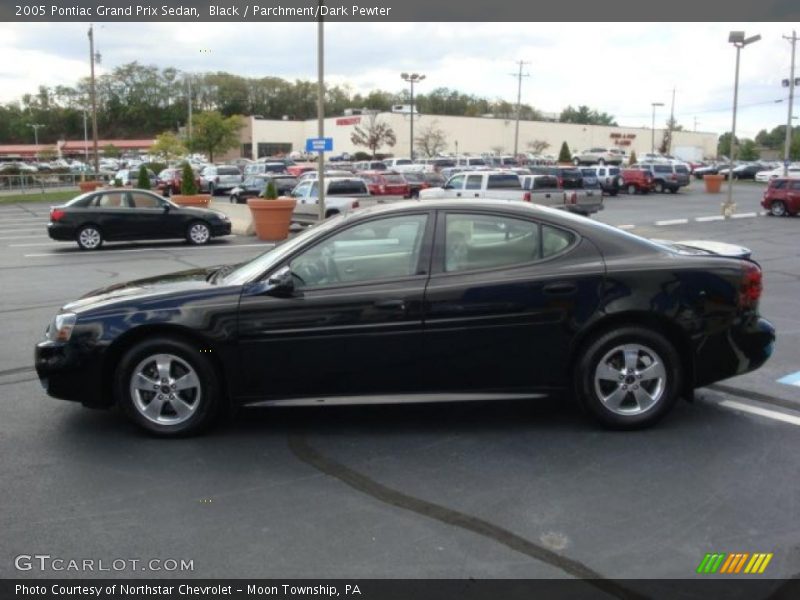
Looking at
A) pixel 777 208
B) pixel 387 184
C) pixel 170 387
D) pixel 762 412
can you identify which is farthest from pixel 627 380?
pixel 387 184

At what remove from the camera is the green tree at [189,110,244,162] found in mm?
64188

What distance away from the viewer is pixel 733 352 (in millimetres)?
5441

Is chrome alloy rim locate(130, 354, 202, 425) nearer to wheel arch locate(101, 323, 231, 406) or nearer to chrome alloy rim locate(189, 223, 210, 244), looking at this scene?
wheel arch locate(101, 323, 231, 406)

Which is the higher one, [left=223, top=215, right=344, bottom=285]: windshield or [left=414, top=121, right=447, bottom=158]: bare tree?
[left=414, top=121, right=447, bottom=158]: bare tree

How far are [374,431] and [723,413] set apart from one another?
8.54ft

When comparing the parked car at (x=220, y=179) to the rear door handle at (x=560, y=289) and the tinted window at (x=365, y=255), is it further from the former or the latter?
the rear door handle at (x=560, y=289)

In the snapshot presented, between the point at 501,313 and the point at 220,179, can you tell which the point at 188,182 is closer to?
the point at 501,313

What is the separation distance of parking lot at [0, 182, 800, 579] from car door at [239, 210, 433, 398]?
410 millimetres

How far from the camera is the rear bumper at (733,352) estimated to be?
5379 mm

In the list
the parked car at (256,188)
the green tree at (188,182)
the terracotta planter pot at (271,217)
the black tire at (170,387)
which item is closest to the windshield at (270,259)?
the black tire at (170,387)

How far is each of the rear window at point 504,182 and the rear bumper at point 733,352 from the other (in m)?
21.9

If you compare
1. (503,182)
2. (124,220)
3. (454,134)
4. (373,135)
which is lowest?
(124,220)

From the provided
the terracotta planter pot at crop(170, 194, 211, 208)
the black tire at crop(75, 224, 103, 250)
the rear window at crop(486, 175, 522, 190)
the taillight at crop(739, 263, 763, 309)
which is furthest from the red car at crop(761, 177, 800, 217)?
the taillight at crop(739, 263, 763, 309)

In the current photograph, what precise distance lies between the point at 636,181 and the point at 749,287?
146ft
